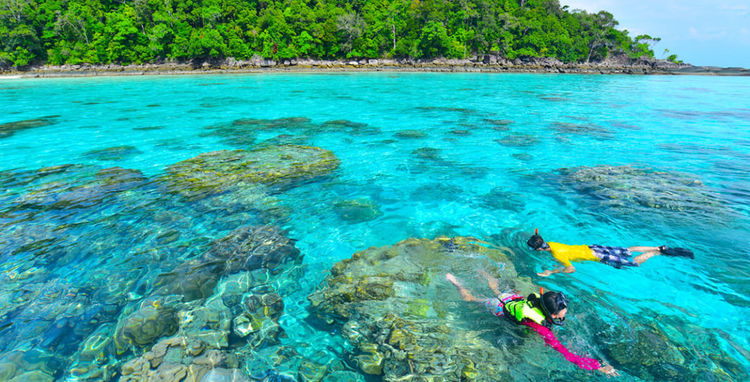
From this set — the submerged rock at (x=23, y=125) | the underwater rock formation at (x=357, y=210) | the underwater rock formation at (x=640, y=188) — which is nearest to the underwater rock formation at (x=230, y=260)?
the underwater rock formation at (x=357, y=210)

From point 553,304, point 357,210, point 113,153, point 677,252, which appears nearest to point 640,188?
point 677,252

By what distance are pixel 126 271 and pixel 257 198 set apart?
384 centimetres

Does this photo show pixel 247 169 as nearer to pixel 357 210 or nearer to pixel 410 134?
pixel 357 210

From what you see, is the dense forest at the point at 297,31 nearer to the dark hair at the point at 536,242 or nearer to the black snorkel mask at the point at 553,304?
the dark hair at the point at 536,242

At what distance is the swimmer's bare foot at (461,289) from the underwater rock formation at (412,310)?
118 mm

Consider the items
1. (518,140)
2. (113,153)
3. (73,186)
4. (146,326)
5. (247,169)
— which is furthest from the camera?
(518,140)

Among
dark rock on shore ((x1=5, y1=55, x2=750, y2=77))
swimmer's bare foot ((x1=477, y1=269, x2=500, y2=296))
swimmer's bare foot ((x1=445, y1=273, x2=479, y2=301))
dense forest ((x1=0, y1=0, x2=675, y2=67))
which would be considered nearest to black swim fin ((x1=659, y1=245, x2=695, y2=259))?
swimmer's bare foot ((x1=477, y1=269, x2=500, y2=296))

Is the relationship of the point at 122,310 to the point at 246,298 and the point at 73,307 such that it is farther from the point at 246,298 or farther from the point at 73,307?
the point at 246,298

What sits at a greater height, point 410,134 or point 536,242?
point 410,134

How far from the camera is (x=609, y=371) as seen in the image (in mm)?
4508

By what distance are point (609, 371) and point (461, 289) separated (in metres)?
2.36

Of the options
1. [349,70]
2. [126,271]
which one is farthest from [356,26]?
[126,271]

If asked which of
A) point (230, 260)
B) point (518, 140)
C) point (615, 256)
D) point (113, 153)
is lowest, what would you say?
point (230, 260)

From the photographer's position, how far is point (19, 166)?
1276 centimetres
